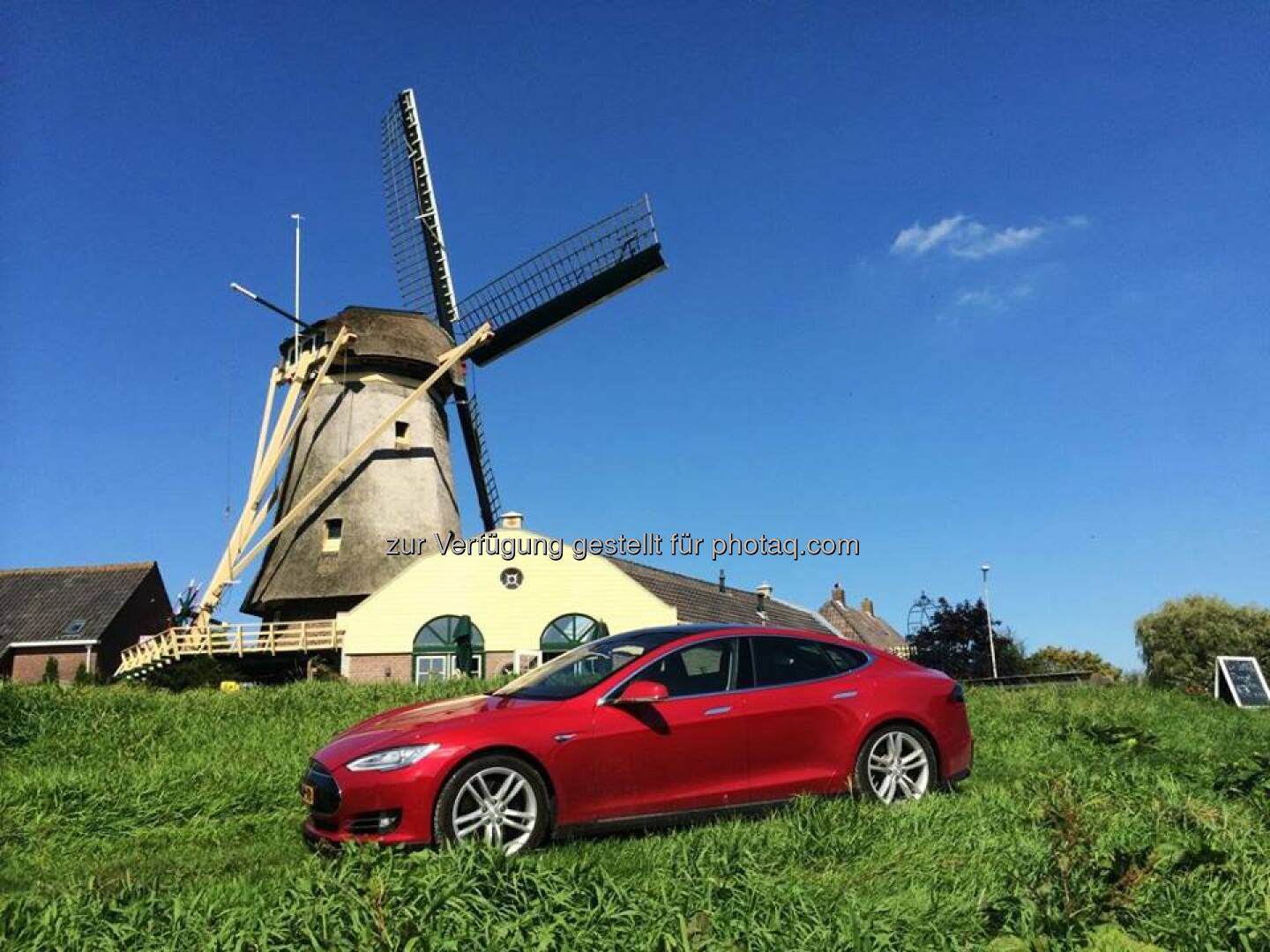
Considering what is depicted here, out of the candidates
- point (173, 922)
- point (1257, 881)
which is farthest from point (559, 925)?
point (1257, 881)

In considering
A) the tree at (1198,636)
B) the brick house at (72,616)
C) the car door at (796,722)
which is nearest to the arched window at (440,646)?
the brick house at (72,616)

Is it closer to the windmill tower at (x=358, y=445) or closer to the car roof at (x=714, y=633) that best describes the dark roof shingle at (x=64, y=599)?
the windmill tower at (x=358, y=445)

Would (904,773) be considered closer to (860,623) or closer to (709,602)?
(709,602)

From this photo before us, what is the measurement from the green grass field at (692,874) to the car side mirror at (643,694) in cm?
80

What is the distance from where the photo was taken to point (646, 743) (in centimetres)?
598

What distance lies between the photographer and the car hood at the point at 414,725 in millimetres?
5625

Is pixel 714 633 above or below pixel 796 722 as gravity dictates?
above

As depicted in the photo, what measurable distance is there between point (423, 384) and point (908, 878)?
28.7m

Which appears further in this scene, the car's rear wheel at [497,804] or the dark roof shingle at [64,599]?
the dark roof shingle at [64,599]

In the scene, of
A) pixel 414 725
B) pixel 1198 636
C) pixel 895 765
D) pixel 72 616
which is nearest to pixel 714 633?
pixel 895 765

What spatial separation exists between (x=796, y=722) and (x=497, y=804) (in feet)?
6.92

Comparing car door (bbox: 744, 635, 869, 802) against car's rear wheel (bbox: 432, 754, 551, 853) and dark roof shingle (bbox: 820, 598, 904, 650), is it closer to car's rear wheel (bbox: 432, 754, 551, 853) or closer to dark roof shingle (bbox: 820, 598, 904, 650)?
car's rear wheel (bbox: 432, 754, 551, 853)

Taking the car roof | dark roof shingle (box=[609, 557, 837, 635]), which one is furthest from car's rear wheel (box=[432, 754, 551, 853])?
dark roof shingle (box=[609, 557, 837, 635])

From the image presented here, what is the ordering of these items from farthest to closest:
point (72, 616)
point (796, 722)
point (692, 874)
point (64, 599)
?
point (64, 599) < point (72, 616) < point (796, 722) < point (692, 874)
